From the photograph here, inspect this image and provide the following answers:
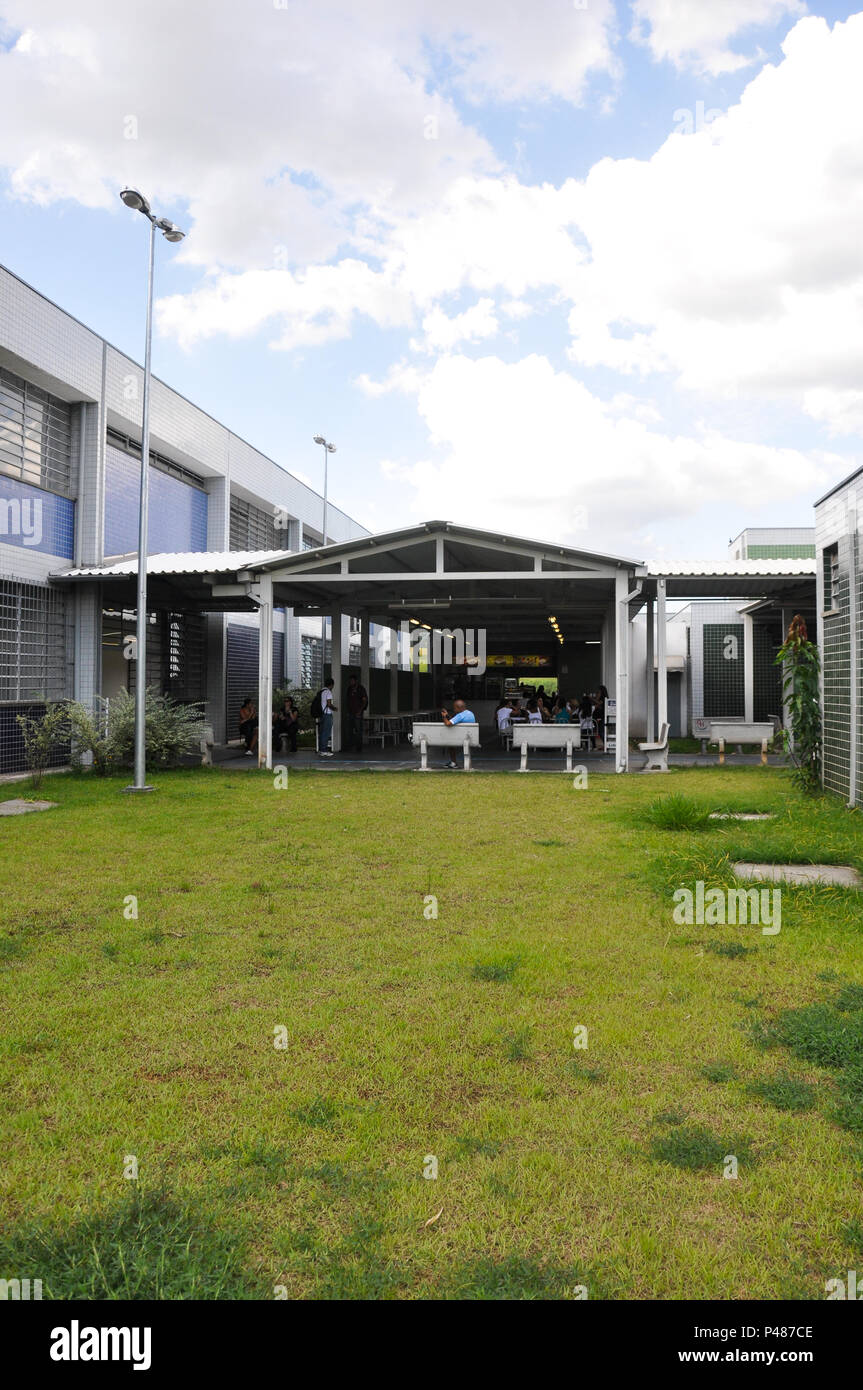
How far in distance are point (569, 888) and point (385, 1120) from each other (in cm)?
376

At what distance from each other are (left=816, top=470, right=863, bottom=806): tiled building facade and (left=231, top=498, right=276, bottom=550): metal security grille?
1642 centimetres

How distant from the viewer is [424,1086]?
11.4 feet

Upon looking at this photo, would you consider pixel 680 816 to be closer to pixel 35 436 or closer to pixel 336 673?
pixel 336 673

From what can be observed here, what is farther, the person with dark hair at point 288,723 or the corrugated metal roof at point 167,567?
the person with dark hair at point 288,723

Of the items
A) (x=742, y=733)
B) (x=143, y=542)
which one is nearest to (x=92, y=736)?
(x=143, y=542)

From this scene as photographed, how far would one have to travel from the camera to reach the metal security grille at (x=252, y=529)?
24938 mm

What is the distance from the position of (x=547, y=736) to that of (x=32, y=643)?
9.17 meters

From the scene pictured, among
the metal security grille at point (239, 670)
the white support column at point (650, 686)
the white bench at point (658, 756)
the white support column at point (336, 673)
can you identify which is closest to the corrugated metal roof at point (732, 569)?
the white support column at point (650, 686)

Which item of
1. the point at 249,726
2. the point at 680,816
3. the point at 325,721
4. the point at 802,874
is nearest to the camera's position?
the point at 802,874

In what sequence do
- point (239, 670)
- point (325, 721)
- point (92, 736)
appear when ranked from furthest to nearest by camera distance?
point (239, 670) → point (325, 721) → point (92, 736)

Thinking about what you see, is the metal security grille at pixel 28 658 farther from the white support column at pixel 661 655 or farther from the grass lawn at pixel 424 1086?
the white support column at pixel 661 655

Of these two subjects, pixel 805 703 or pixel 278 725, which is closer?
pixel 805 703

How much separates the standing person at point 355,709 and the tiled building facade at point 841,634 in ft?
35.5
